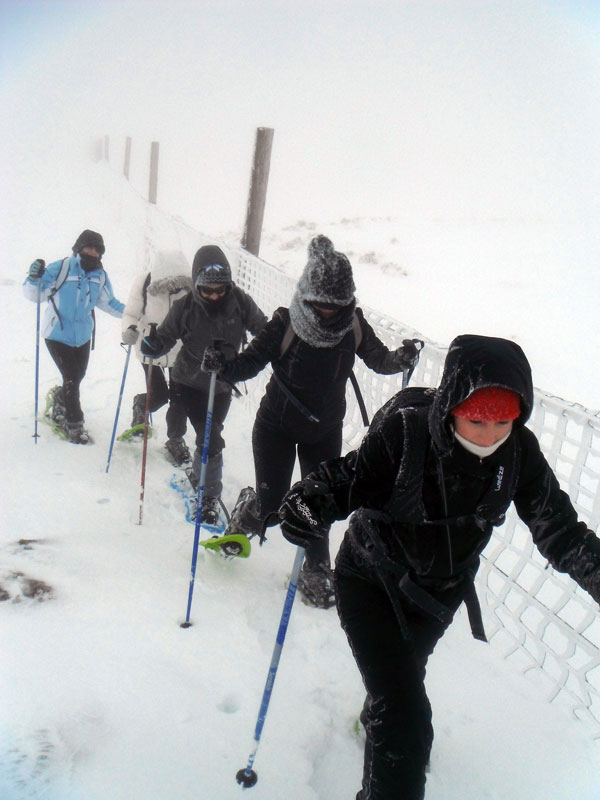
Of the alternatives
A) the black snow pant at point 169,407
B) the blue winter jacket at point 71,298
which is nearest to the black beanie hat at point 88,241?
the blue winter jacket at point 71,298

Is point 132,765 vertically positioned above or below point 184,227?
below

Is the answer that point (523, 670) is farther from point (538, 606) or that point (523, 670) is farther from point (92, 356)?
point (92, 356)

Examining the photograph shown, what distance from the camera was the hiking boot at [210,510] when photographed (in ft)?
13.1

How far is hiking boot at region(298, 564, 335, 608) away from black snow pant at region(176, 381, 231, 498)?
3.70ft

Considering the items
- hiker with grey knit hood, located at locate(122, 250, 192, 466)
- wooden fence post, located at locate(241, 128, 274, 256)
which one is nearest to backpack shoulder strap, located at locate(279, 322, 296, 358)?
hiker with grey knit hood, located at locate(122, 250, 192, 466)

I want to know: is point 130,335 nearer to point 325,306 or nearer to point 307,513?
point 325,306

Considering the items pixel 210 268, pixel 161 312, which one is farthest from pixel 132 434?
pixel 210 268

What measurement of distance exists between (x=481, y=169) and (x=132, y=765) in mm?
36142

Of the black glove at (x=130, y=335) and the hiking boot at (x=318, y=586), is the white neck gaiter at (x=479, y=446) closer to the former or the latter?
the hiking boot at (x=318, y=586)

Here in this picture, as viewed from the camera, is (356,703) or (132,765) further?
(356,703)

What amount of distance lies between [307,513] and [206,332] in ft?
7.49

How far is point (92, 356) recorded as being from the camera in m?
7.69

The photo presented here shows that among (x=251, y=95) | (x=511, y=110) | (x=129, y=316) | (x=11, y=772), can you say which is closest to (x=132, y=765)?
(x=11, y=772)

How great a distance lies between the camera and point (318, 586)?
3.30m
